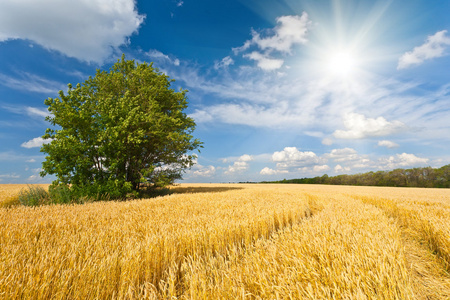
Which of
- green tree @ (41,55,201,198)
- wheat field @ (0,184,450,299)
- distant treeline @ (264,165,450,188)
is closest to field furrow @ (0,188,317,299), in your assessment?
wheat field @ (0,184,450,299)

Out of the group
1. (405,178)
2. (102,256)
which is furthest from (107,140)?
(405,178)

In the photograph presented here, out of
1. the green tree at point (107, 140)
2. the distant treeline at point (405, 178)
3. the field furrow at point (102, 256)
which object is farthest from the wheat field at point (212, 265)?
the distant treeline at point (405, 178)

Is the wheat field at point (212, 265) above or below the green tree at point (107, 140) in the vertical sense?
below

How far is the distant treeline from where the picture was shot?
61769 millimetres

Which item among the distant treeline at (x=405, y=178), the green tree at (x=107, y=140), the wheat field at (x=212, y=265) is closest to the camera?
the wheat field at (x=212, y=265)

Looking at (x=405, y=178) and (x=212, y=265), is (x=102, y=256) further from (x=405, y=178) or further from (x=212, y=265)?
(x=405, y=178)

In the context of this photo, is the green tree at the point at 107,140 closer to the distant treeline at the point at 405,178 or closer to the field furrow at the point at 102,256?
the field furrow at the point at 102,256

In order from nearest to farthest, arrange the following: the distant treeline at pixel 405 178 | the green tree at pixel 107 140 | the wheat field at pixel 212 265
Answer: the wheat field at pixel 212 265 → the green tree at pixel 107 140 → the distant treeline at pixel 405 178

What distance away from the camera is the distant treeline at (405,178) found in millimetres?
61769

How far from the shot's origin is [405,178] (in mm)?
67188

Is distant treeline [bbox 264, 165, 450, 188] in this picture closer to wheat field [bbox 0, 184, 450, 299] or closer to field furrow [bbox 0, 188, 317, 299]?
wheat field [bbox 0, 184, 450, 299]

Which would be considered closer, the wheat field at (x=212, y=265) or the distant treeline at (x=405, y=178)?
the wheat field at (x=212, y=265)

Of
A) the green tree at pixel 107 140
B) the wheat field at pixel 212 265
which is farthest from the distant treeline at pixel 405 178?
the wheat field at pixel 212 265

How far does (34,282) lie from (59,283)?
0.23m
